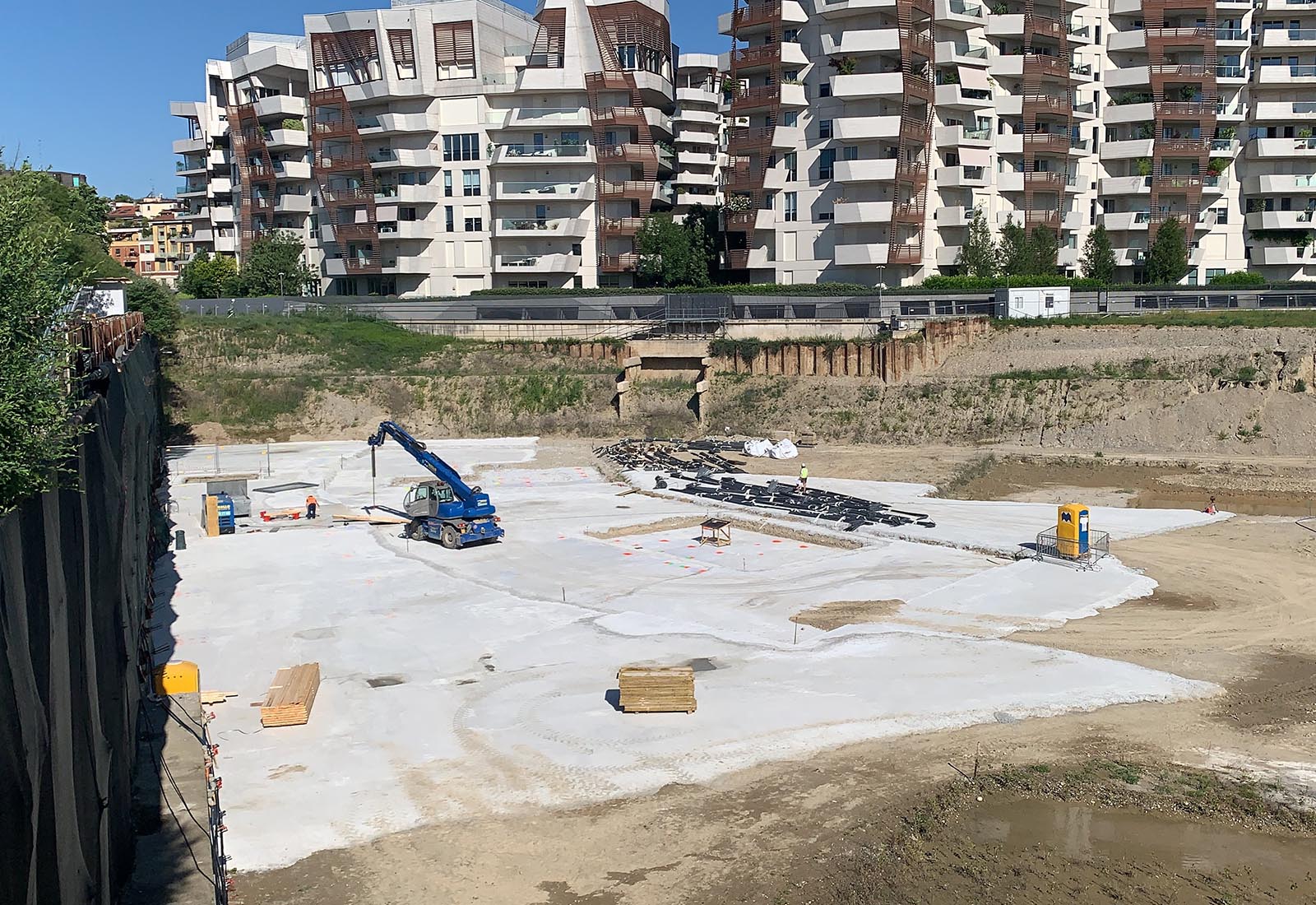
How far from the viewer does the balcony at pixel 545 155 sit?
80.3 m

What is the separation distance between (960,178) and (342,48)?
159 feet

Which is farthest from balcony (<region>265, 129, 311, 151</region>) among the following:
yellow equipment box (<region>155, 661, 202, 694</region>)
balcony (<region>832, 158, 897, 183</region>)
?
yellow equipment box (<region>155, 661, 202, 694</region>)

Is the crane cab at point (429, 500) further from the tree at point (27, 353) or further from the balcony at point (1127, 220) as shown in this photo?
the balcony at point (1127, 220)

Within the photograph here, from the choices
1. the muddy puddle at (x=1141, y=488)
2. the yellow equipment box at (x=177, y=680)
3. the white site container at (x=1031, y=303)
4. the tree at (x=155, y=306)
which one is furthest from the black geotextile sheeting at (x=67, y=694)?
the white site container at (x=1031, y=303)

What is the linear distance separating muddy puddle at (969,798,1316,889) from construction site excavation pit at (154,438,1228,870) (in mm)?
3553

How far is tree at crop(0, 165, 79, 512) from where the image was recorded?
10078 millimetres

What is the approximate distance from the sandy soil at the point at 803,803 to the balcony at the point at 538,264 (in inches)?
2358

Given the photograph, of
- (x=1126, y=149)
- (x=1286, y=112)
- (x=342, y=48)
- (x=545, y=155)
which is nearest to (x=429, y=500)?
(x=545, y=155)

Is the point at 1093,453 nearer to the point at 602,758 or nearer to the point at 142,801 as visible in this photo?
the point at 602,758

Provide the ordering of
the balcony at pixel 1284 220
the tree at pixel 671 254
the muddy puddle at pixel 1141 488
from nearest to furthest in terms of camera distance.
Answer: the muddy puddle at pixel 1141 488 → the tree at pixel 671 254 → the balcony at pixel 1284 220

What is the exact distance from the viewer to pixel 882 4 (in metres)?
70.1

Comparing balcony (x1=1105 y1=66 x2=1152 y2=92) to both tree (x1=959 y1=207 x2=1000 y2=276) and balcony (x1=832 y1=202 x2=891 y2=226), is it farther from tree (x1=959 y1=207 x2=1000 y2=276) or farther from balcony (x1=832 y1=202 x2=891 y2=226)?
balcony (x1=832 y1=202 x2=891 y2=226)

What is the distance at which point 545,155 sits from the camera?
264 feet

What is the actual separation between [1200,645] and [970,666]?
6.11m
